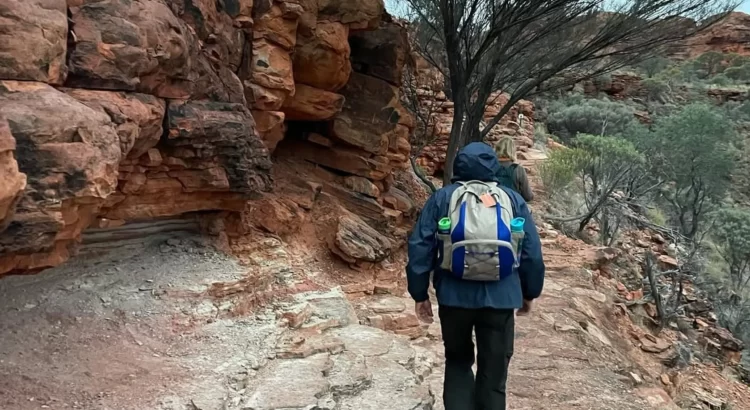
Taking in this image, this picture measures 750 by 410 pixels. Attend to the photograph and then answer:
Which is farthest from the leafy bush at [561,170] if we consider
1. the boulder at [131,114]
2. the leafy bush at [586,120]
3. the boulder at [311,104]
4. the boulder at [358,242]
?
the boulder at [131,114]

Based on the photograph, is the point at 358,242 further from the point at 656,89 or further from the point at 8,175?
the point at 656,89

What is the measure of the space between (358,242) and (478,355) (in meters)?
4.27

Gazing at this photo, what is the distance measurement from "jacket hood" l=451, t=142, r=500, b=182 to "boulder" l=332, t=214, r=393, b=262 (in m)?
4.15

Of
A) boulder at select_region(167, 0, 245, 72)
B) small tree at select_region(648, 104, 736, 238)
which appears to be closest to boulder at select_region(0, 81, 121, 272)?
boulder at select_region(167, 0, 245, 72)

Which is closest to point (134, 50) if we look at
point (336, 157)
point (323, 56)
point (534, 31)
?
point (323, 56)

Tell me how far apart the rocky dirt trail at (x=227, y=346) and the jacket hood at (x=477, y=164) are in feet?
4.86

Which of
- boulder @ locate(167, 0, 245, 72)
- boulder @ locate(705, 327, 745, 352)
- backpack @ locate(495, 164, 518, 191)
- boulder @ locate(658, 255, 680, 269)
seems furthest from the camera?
boulder @ locate(658, 255, 680, 269)

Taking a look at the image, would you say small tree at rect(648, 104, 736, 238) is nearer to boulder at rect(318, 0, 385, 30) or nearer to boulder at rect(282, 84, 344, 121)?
boulder at rect(318, 0, 385, 30)

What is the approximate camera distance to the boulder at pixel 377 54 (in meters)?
8.50

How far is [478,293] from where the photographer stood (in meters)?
2.91

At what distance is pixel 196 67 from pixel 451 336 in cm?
294

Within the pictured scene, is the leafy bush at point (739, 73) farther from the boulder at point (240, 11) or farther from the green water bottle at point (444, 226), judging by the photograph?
the green water bottle at point (444, 226)

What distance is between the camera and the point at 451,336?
3.11 metres

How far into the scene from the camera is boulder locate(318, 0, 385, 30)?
278 inches
